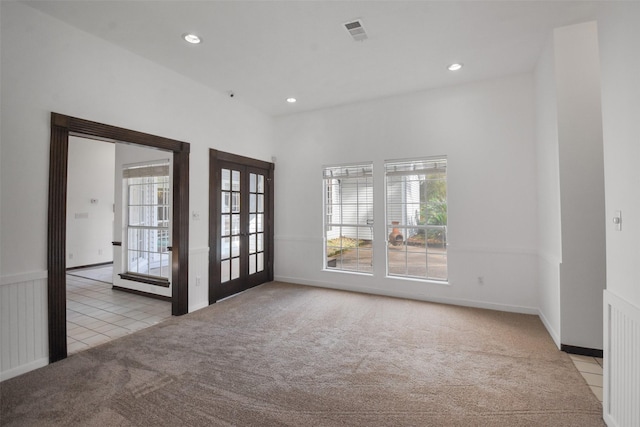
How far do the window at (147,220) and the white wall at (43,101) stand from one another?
1377 millimetres

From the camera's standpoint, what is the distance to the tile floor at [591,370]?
2.23 m

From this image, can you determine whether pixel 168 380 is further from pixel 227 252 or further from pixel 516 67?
pixel 516 67

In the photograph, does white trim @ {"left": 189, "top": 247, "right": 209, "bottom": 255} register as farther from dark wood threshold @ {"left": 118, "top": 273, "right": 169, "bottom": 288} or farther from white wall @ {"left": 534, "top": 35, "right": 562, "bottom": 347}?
white wall @ {"left": 534, "top": 35, "right": 562, "bottom": 347}

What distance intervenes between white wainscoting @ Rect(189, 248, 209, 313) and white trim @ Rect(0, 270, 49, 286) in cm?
152

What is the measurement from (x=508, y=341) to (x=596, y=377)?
71 cm

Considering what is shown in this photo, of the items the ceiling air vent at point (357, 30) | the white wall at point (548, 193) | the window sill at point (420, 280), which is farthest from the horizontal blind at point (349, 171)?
the white wall at point (548, 193)

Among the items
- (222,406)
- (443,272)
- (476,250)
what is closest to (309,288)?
(443,272)

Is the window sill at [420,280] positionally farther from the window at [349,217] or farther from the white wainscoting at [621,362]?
the white wainscoting at [621,362]

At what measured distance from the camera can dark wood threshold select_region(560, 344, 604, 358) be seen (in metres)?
2.68

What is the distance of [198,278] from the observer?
4043 mm

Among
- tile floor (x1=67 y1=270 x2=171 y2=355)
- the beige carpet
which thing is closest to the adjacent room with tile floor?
tile floor (x1=67 y1=270 x2=171 y2=355)

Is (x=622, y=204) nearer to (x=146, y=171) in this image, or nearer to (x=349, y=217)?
(x=349, y=217)

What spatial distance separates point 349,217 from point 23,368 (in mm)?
4110

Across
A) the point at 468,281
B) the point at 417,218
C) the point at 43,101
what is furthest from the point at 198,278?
the point at 468,281
